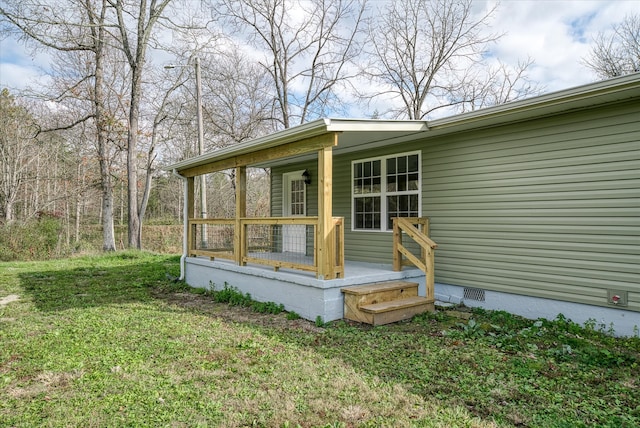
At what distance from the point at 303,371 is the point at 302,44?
1597 cm

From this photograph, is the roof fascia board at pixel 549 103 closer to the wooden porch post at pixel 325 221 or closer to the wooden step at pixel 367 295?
the wooden porch post at pixel 325 221

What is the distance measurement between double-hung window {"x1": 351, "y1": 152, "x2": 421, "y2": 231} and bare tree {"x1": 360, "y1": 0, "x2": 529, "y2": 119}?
10.4 meters

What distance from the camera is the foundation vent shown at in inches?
223

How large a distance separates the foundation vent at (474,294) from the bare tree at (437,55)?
12.1 meters

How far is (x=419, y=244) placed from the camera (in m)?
5.71

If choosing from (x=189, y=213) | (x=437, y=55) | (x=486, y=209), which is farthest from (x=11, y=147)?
(x=486, y=209)

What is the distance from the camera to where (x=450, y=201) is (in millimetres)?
6012

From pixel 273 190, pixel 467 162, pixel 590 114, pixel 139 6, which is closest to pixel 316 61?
pixel 139 6

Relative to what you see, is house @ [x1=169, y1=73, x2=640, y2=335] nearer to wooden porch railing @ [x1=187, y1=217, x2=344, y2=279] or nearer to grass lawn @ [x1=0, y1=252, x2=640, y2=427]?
wooden porch railing @ [x1=187, y1=217, x2=344, y2=279]

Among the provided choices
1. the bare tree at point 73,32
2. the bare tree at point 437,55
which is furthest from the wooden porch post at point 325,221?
the bare tree at point 437,55

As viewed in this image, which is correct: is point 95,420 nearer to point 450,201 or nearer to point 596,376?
point 596,376

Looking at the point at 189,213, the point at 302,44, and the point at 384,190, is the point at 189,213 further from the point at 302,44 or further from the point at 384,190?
the point at 302,44

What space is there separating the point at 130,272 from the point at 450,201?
766 cm

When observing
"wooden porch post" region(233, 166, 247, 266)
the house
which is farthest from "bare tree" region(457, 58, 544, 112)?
"wooden porch post" region(233, 166, 247, 266)
